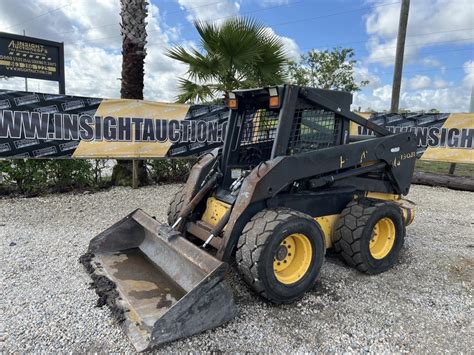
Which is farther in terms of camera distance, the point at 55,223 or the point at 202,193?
the point at 55,223

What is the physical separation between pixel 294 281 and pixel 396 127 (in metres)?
7.56

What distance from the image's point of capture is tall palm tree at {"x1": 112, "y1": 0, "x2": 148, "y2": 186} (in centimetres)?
741

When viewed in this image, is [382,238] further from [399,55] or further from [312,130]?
[399,55]

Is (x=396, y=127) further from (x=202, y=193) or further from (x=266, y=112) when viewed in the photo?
(x=202, y=193)

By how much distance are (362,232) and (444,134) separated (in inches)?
259

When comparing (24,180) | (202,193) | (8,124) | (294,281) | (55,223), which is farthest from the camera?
(24,180)

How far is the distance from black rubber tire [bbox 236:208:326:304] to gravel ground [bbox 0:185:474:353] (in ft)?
0.56

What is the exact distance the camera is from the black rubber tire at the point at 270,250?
299cm

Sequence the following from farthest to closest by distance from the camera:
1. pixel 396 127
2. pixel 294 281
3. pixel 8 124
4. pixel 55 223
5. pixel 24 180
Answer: pixel 396 127 < pixel 24 180 < pixel 8 124 < pixel 55 223 < pixel 294 281

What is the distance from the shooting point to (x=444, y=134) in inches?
350

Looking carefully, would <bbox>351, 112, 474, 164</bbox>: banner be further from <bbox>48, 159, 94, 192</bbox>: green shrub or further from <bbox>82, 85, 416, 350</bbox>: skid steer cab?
<bbox>48, 159, 94, 192</bbox>: green shrub

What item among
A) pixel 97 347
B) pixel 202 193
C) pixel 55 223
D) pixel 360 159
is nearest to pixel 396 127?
pixel 360 159

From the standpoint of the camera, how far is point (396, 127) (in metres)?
9.50

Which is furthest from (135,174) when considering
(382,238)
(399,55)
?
(399,55)
